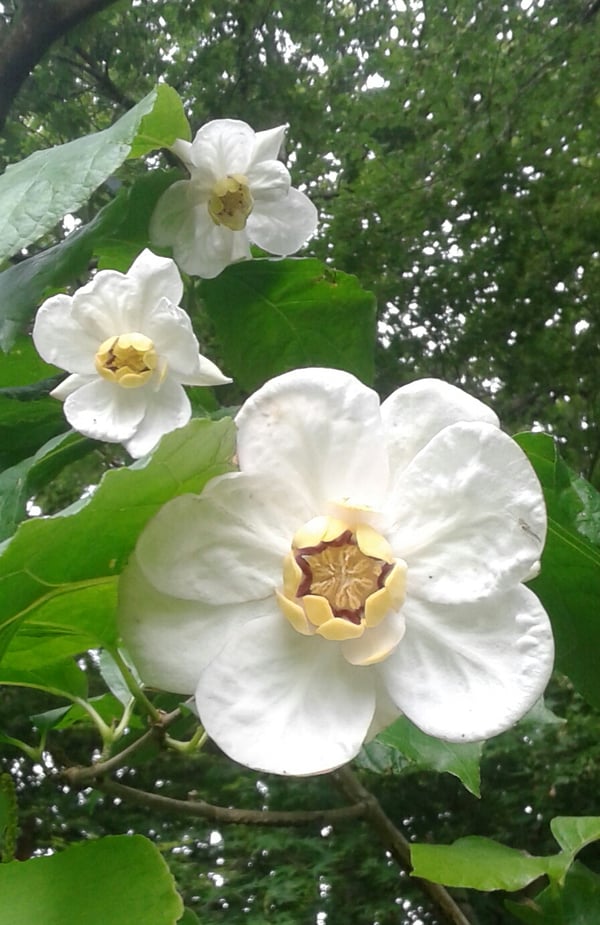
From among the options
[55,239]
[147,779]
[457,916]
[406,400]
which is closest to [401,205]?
[55,239]

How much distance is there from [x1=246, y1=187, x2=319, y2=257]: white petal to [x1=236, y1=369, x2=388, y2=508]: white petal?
0.41 metres

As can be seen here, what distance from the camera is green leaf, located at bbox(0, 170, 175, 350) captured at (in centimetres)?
64

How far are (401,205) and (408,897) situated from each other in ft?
6.49

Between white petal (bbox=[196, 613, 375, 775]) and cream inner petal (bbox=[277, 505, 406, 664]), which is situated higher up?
cream inner petal (bbox=[277, 505, 406, 664])

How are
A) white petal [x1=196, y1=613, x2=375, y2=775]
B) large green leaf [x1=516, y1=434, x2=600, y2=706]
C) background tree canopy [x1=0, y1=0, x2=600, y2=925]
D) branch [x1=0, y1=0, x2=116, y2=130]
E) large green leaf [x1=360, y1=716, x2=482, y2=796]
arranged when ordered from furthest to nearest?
background tree canopy [x1=0, y1=0, x2=600, y2=925], branch [x1=0, y1=0, x2=116, y2=130], large green leaf [x1=360, y1=716, x2=482, y2=796], large green leaf [x1=516, y1=434, x2=600, y2=706], white petal [x1=196, y1=613, x2=375, y2=775]

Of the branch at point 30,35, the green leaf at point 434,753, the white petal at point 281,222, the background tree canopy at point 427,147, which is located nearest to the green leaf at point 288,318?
the white petal at point 281,222

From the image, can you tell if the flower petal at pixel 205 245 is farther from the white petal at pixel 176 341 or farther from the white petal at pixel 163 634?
the white petal at pixel 163 634

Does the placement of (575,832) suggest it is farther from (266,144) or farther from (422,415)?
(266,144)

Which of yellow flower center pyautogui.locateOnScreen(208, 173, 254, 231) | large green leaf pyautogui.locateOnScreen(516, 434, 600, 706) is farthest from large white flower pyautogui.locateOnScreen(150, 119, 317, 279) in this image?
large green leaf pyautogui.locateOnScreen(516, 434, 600, 706)

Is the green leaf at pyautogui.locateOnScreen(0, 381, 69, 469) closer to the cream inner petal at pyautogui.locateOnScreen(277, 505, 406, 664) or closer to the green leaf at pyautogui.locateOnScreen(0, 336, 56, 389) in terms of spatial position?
the green leaf at pyautogui.locateOnScreen(0, 336, 56, 389)

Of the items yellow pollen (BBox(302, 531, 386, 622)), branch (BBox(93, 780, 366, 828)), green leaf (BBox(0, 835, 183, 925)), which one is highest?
yellow pollen (BBox(302, 531, 386, 622))

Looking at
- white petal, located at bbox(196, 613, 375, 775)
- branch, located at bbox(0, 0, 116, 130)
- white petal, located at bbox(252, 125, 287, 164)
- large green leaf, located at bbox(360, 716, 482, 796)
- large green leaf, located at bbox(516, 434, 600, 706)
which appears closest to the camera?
white petal, located at bbox(196, 613, 375, 775)

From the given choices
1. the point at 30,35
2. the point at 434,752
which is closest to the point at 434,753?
the point at 434,752

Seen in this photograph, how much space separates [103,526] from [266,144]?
0.46 metres
